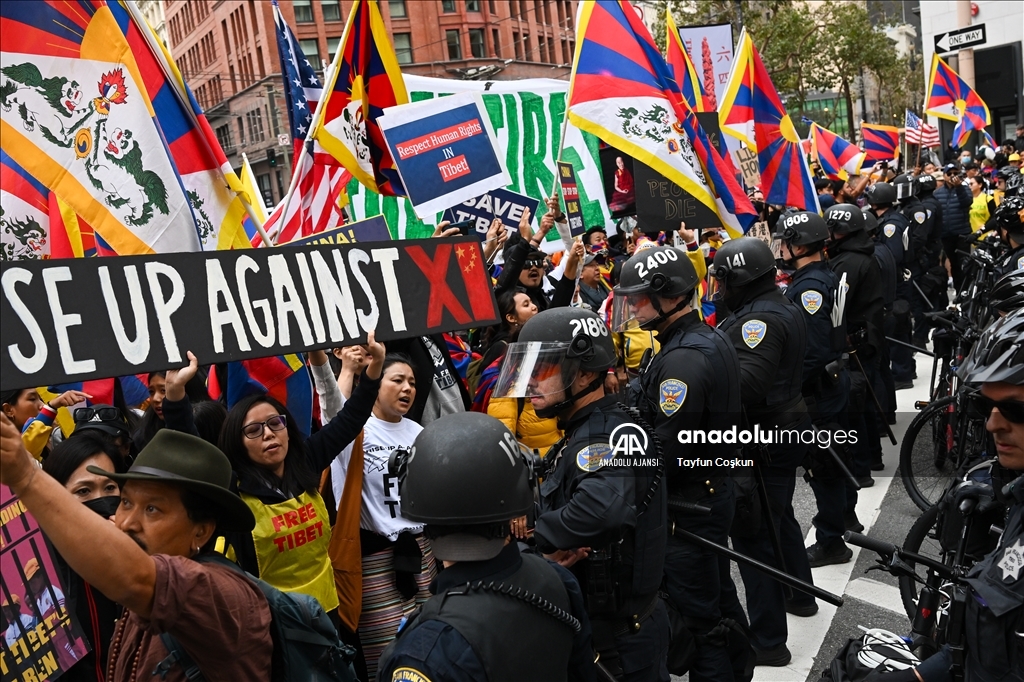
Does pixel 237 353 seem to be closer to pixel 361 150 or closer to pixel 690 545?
pixel 690 545

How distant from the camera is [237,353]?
2857 millimetres

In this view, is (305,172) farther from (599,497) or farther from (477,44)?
(477,44)

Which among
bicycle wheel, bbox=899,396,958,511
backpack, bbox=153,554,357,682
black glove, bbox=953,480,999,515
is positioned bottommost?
bicycle wheel, bbox=899,396,958,511

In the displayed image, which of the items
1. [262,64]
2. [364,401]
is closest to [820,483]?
[364,401]

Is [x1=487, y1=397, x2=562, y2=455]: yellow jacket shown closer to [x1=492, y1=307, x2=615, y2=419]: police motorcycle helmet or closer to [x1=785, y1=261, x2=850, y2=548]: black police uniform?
[x1=492, y1=307, x2=615, y2=419]: police motorcycle helmet

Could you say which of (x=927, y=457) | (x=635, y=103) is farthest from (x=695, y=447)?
(x=927, y=457)

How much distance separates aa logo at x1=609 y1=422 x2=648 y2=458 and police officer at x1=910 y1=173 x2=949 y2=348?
968 cm

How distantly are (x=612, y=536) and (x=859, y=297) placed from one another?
200 inches

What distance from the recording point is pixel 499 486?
8.30 ft

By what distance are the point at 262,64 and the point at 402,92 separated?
191 feet

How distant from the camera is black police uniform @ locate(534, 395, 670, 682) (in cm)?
341

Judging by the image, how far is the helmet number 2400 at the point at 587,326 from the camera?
12.3ft

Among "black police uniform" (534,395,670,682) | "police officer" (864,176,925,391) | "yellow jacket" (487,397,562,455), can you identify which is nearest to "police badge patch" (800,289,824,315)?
"yellow jacket" (487,397,562,455)

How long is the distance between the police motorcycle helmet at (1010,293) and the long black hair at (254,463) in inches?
148
